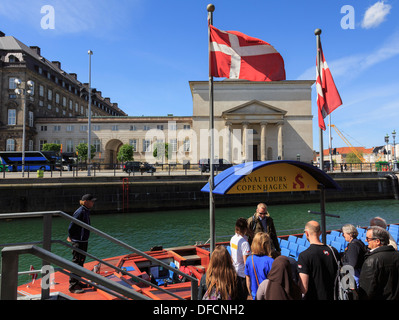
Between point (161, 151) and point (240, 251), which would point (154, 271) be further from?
point (161, 151)

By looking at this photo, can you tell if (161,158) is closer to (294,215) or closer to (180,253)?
(294,215)

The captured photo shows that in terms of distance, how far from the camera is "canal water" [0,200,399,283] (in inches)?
587

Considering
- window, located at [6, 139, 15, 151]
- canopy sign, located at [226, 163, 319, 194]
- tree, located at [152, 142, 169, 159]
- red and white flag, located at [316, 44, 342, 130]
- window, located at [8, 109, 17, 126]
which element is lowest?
canopy sign, located at [226, 163, 319, 194]

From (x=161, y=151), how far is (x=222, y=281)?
49.6m

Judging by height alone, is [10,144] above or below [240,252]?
above

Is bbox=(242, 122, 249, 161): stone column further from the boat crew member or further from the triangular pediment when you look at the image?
the boat crew member

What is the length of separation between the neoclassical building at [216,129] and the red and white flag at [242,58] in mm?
46457

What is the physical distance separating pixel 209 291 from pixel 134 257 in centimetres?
613

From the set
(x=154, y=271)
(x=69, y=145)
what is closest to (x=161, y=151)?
(x=69, y=145)

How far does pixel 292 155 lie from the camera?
56500mm

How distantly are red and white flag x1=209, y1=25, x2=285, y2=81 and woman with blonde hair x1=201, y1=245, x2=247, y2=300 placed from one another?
4.45 m

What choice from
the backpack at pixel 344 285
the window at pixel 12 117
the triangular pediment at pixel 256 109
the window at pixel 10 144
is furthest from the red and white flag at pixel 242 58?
the window at pixel 12 117

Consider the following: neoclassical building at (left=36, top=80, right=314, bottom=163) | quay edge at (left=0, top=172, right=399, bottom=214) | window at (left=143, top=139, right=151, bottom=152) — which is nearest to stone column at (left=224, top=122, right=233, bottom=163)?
neoclassical building at (left=36, top=80, right=314, bottom=163)

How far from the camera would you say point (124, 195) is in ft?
84.9
